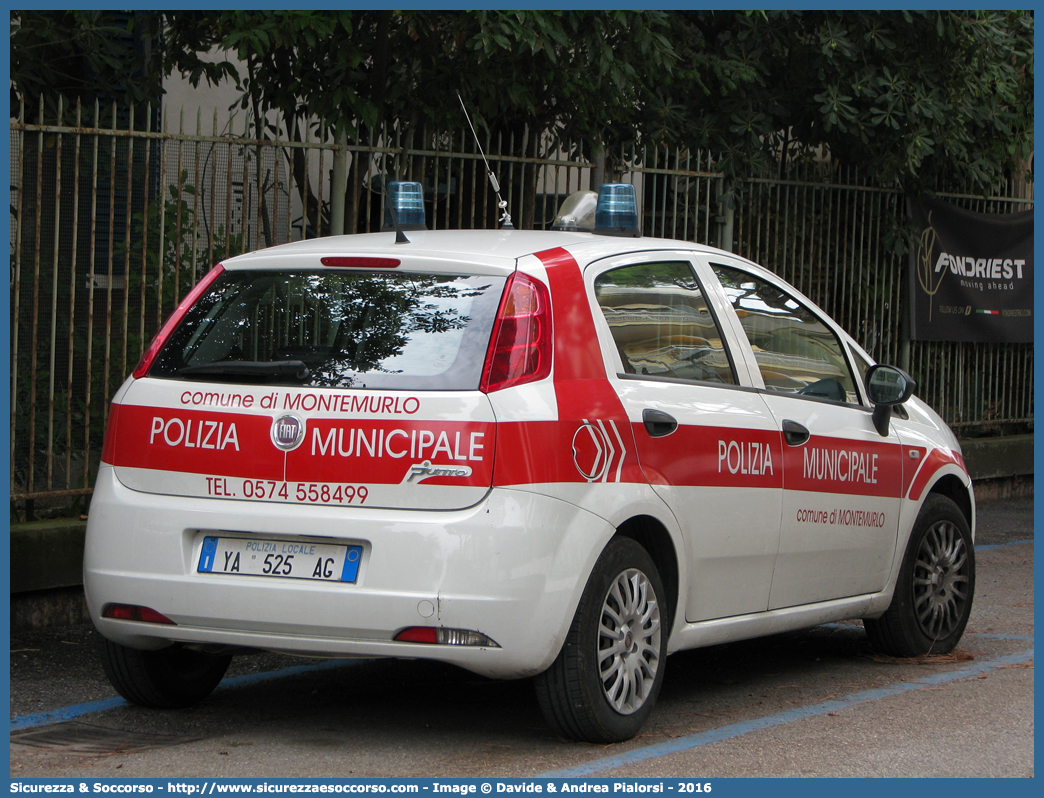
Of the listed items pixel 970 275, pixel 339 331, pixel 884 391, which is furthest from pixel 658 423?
pixel 970 275

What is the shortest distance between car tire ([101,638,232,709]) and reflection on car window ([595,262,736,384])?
188 centimetres

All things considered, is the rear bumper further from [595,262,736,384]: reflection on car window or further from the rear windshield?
[595,262,736,384]: reflection on car window

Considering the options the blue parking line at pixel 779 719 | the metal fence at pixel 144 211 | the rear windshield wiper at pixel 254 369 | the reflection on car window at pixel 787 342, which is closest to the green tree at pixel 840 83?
the metal fence at pixel 144 211

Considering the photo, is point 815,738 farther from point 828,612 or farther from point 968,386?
point 968,386

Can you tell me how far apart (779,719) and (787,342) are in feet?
5.05

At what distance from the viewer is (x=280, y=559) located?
175 inches

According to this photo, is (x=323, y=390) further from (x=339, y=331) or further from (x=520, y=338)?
(x=520, y=338)

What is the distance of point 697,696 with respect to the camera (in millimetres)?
5617

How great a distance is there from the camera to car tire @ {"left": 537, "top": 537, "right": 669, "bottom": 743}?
4.54 m

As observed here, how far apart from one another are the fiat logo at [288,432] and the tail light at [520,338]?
1.92ft

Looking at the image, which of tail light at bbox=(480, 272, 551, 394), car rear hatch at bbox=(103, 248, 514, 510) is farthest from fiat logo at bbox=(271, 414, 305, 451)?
tail light at bbox=(480, 272, 551, 394)

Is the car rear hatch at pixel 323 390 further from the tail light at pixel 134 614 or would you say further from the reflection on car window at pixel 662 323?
the reflection on car window at pixel 662 323
